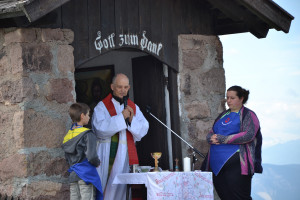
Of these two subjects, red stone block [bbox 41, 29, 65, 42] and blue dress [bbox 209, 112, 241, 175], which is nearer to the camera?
red stone block [bbox 41, 29, 65, 42]

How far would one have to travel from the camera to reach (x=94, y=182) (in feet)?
19.4

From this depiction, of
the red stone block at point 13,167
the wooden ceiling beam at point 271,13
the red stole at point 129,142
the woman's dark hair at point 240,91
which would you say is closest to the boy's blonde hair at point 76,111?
the red stone block at point 13,167

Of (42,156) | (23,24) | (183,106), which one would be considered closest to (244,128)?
(183,106)

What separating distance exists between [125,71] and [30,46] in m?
2.84

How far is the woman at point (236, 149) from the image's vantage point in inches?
260

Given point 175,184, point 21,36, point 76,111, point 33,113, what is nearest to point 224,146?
point 175,184

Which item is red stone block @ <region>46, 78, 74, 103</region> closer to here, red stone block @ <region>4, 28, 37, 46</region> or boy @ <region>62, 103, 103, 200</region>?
boy @ <region>62, 103, 103, 200</region>

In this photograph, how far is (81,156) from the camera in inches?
231

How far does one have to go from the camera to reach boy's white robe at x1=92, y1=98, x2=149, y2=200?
6793 mm

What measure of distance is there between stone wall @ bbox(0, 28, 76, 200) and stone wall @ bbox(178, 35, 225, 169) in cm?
175

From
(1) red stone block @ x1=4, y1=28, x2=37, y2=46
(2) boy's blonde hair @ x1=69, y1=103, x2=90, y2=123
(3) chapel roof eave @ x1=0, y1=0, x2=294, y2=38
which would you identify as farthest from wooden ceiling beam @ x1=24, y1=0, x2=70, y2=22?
(2) boy's blonde hair @ x1=69, y1=103, x2=90, y2=123

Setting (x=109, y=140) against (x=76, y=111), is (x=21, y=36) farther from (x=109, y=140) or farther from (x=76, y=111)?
(x=109, y=140)

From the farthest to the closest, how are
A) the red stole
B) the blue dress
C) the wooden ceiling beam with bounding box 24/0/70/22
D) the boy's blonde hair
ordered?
the red stole
the blue dress
the boy's blonde hair
the wooden ceiling beam with bounding box 24/0/70/22

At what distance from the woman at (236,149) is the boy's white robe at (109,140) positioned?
3.00 ft
